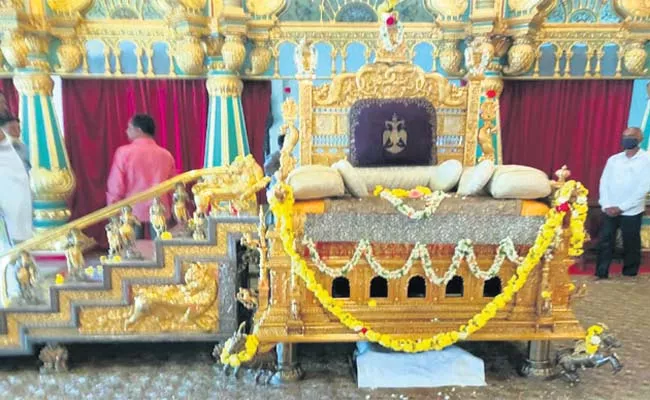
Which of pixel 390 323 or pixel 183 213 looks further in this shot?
pixel 183 213

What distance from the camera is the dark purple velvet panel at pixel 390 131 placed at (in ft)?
12.9

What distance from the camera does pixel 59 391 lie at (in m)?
2.93

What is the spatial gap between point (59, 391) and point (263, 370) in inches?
50.8

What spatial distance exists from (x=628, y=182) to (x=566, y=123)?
1247 millimetres

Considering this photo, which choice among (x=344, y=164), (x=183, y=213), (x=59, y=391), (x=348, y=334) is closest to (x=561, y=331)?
(x=348, y=334)

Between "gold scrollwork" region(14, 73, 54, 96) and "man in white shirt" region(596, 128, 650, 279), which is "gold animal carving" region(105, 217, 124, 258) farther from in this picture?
"man in white shirt" region(596, 128, 650, 279)

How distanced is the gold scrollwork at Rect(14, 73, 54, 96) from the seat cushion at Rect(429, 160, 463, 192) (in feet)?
15.2

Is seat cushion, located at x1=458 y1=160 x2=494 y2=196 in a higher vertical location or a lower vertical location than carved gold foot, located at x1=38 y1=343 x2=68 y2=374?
higher

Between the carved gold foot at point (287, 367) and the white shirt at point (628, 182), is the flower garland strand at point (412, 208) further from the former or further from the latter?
the white shirt at point (628, 182)

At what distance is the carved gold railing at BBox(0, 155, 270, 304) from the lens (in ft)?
10.4

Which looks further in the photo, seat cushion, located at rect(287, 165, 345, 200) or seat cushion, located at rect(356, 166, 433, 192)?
seat cushion, located at rect(356, 166, 433, 192)

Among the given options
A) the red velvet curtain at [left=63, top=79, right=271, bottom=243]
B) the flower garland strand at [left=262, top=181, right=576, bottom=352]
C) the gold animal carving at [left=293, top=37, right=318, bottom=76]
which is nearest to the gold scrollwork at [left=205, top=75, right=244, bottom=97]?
the red velvet curtain at [left=63, top=79, right=271, bottom=243]

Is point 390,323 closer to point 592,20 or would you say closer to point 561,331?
point 561,331

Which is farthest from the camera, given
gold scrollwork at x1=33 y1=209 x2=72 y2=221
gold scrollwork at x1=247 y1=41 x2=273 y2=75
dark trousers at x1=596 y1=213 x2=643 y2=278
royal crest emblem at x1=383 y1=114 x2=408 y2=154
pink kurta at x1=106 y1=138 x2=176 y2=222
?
gold scrollwork at x1=247 y1=41 x2=273 y2=75
